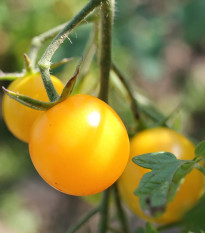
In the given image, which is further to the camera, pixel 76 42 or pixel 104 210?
pixel 76 42

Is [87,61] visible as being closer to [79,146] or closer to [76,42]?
[79,146]

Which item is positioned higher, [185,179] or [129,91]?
[129,91]

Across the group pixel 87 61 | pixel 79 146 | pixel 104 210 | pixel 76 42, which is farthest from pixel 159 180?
pixel 76 42

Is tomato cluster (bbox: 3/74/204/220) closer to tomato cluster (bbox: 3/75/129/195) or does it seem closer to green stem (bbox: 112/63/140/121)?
tomato cluster (bbox: 3/75/129/195)

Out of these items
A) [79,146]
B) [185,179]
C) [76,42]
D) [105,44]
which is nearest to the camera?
[79,146]

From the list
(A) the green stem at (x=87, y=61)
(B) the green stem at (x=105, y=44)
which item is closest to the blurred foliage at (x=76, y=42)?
(A) the green stem at (x=87, y=61)

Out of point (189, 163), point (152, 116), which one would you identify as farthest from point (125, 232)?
point (189, 163)

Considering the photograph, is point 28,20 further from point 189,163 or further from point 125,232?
point 189,163

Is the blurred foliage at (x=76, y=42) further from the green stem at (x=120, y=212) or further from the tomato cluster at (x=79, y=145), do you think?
the tomato cluster at (x=79, y=145)
